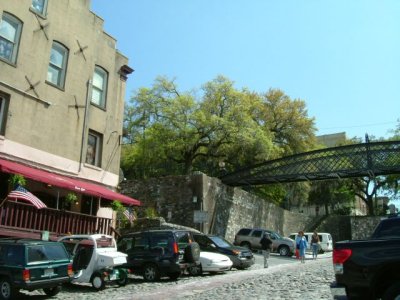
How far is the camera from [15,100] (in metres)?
17.7

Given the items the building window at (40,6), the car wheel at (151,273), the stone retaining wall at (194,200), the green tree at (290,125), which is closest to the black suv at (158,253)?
the car wheel at (151,273)

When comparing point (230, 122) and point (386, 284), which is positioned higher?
point (230, 122)

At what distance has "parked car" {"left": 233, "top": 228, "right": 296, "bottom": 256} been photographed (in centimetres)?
3133

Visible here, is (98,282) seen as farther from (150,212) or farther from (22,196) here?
(150,212)

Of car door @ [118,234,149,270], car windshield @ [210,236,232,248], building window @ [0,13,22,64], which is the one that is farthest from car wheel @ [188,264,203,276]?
building window @ [0,13,22,64]

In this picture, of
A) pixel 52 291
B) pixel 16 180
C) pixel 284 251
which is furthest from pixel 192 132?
pixel 52 291

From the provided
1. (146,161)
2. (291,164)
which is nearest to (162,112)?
(146,161)

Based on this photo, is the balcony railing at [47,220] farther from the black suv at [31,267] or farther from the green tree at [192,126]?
the green tree at [192,126]

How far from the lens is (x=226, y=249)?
20.5m

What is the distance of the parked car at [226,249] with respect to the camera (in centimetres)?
2033

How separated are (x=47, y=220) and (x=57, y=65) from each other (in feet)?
23.2

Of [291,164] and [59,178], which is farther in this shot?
[291,164]

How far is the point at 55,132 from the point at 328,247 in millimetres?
27008

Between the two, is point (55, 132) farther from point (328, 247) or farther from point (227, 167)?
point (328, 247)
